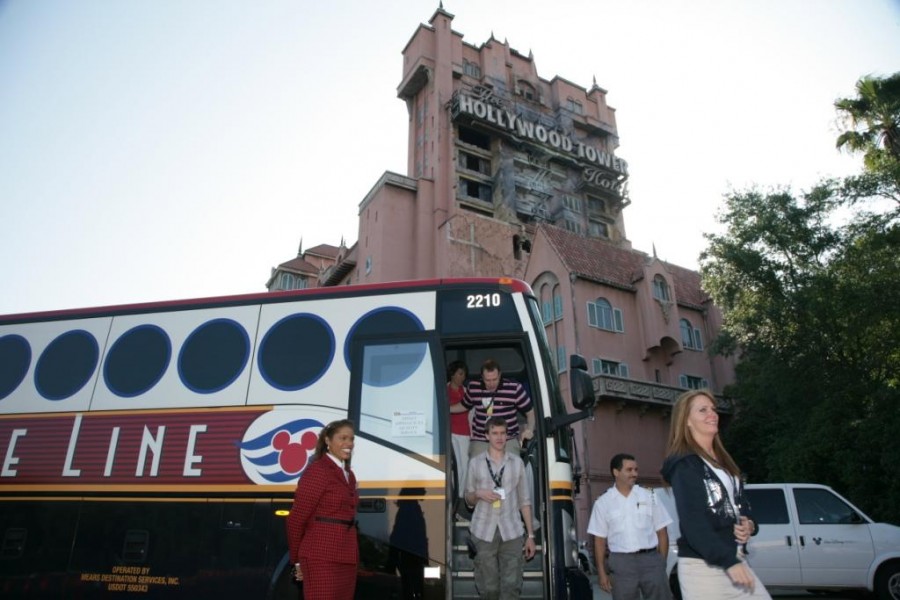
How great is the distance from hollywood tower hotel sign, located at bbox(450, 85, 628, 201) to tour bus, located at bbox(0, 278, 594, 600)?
130 feet

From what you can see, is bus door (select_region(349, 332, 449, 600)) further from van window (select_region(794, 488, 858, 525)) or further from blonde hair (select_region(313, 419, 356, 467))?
van window (select_region(794, 488, 858, 525))

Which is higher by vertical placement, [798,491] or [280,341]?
[280,341]

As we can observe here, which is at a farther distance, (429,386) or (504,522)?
(429,386)

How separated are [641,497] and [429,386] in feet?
8.23

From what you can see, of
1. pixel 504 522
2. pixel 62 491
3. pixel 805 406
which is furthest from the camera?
pixel 805 406

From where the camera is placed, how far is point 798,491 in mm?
10266

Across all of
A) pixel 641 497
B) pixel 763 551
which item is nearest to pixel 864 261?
pixel 763 551

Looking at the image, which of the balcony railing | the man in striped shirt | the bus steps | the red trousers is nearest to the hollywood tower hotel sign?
the balcony railing

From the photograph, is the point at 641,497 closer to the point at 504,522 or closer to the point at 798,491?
the point at 504,522

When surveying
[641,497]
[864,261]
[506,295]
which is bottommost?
[641,497]

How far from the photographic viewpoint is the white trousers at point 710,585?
3.24 metres

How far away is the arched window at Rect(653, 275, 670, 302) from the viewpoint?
31.7 m

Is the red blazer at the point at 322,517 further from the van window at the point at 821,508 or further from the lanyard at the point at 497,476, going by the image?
the van window at the point at 821,508

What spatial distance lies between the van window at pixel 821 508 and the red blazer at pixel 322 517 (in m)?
9.00
